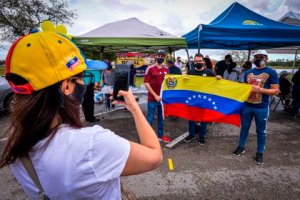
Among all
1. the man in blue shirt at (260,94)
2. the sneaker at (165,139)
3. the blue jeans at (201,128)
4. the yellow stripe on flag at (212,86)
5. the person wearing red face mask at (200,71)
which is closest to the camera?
the man in blue shirt at (260,94)

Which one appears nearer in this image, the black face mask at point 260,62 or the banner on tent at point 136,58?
the black face mask at point 260,62

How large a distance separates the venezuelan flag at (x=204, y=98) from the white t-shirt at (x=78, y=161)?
3685 millimetres

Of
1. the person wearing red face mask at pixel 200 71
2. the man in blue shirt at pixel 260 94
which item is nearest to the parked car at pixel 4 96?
the person wearing red face mask at pixel 200 71

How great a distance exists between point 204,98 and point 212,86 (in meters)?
0.33

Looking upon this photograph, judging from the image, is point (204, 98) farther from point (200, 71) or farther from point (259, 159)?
point (259, 159)

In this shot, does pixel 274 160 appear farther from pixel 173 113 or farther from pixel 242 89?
pixel 173 113

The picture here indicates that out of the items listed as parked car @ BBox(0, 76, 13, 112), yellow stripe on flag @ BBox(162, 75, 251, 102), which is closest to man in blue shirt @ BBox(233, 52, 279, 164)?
yellow stripe on flag @ BBox(162, 75, 251, 102)

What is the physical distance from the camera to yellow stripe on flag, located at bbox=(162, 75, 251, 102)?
154 inches

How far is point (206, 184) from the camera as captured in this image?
3.10 meters

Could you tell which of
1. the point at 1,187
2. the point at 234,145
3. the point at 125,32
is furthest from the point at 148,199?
the point at 125,32

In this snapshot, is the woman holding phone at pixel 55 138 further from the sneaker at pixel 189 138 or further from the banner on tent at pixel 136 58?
the banner on tent at pixel 136 58

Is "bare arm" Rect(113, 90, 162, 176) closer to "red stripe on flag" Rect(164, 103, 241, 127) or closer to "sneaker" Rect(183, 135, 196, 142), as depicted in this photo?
"red stripe on flag" Rect(164, 103, 241, 127)

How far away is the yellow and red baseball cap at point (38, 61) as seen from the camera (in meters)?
0.71

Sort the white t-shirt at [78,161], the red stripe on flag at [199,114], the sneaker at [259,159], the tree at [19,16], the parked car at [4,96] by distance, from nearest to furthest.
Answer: the white t-shirt at [78,161] → the sneaker at [259,159] → the red stripe on flag at [199,114] → the parked car at [4,96] → the tree at [19,16]
